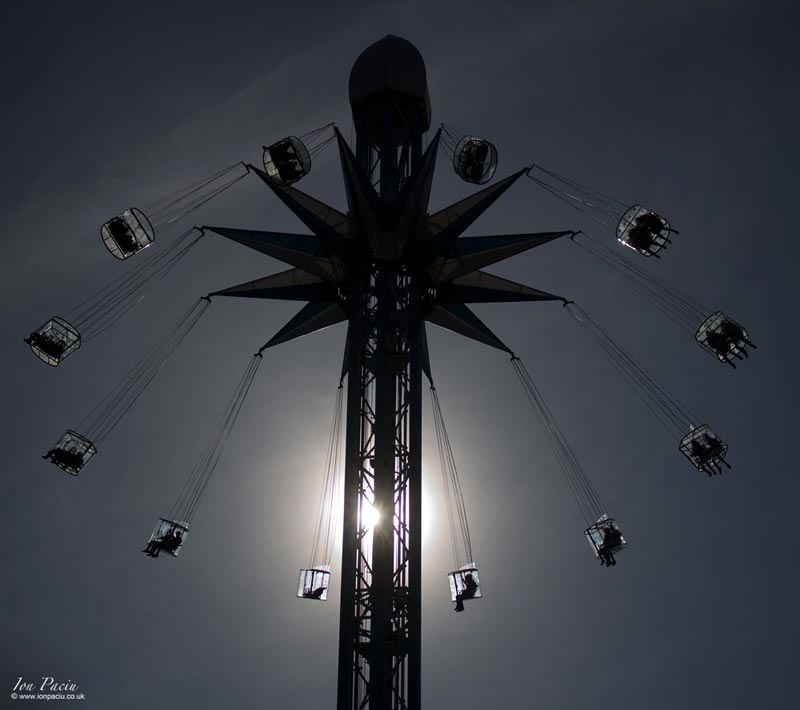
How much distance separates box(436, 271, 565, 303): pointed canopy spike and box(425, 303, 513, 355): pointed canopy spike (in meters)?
0.41

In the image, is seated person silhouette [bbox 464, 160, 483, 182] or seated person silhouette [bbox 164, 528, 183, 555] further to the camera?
seated person silhouette [bbox 464, 160, 483, 182]

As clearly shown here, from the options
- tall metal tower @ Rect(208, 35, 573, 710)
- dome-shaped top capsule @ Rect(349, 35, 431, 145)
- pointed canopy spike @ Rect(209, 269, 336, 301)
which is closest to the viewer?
tall metal tower @ Rect(208, 35, 573, 710)

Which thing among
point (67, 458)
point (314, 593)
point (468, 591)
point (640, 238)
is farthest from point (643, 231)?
point (67, 458)

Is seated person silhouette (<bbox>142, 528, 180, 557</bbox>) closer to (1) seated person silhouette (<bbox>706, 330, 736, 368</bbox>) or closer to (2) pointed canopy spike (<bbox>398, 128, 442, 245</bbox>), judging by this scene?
(2) pointed canopy spike (<bbox>398, 128, 442, 245</bbox>)

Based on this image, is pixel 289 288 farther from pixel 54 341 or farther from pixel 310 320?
pixel 54 341

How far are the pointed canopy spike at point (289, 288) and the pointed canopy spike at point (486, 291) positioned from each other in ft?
12.6

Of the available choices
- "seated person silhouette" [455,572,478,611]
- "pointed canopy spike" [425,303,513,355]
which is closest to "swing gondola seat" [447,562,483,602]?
"seated person silhouette" [455,572,478,611]

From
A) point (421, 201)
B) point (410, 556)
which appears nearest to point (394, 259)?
point (421, 201)

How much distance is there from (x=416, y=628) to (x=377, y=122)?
17326mm

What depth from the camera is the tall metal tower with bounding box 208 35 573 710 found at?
2275 centimetres

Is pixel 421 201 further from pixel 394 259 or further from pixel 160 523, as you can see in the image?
pixel 160 523

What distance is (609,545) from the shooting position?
25641mm

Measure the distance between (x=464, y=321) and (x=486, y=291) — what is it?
131 cm

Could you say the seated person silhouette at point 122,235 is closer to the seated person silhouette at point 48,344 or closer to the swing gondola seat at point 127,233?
the swing gondola seat at point 127,233
